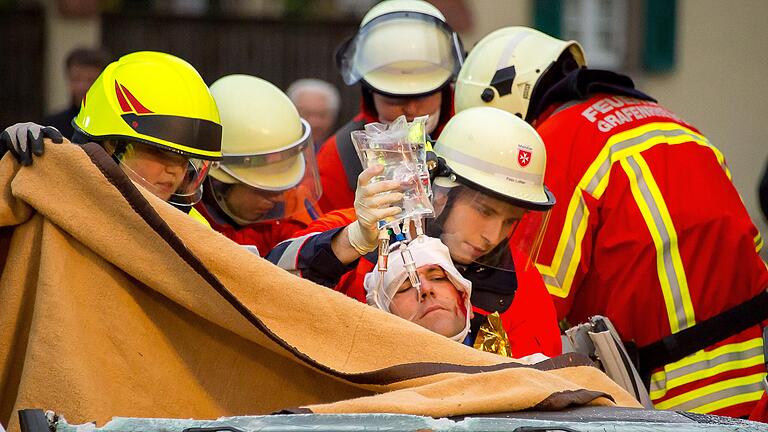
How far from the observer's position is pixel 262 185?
4949mm

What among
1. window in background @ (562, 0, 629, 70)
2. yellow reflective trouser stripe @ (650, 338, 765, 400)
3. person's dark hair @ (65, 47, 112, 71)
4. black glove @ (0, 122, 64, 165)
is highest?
black glove @ (0, 122, 64, 165)

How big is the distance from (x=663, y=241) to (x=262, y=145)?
1.50 meters

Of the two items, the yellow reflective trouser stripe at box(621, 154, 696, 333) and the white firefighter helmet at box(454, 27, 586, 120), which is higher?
the white firefighter helmet at box(454, 27, 586, 120)

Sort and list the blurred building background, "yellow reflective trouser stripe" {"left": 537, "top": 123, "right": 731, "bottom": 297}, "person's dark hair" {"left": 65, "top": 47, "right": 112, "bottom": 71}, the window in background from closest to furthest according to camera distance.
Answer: "yellow reflective trouser stripe" {"left": 537, "top": 123, "right": 731, "bottom": 297} < "person's dark hair" {"left": 65, "top": 47, "right": 112, "bottom": 71} < the blurred building background < the window in background

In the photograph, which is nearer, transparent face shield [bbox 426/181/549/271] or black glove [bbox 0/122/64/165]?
black glove [bbox 0/122/64/165]

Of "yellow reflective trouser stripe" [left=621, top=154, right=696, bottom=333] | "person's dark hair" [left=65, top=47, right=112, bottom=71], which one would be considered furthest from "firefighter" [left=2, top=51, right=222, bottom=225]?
"person's dark hair" [left=65, top=47, right=112, bottom=71]

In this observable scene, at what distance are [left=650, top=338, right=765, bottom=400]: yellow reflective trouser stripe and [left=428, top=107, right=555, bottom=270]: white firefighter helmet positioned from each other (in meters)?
0.90

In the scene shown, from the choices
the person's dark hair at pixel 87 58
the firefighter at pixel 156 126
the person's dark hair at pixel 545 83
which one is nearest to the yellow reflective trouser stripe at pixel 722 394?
the person's dark hair at pixel 545 83

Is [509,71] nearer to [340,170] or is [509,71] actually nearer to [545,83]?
[545,83]

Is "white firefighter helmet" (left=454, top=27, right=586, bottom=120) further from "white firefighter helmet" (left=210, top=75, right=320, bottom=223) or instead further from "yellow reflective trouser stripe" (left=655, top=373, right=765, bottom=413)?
"yellow reflective trouser stripe" (left=655, top=373, right=765, bottom=413)

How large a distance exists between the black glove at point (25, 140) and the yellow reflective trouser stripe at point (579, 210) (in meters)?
2.10

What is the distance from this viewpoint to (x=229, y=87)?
17.0ft

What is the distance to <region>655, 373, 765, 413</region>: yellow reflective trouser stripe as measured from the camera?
4.92m

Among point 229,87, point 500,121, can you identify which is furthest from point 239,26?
point 500,121
